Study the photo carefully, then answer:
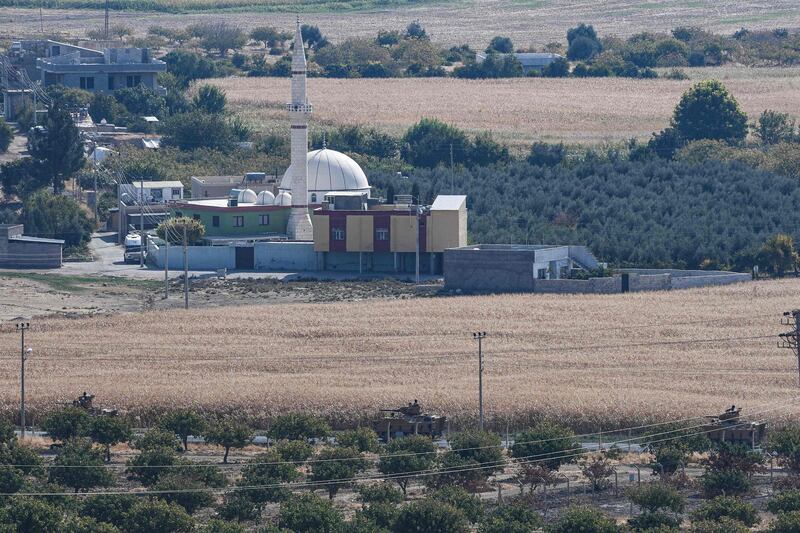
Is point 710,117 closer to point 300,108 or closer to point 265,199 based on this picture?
point 300,108

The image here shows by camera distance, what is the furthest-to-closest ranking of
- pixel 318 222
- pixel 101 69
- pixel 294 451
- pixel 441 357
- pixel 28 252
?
1. pixel 101 69
2. pixel 28 252
3. pixel 318 222
4. pixel 441 357
5. pixel 294 451

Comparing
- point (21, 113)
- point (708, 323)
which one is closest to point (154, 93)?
point (21, 113)

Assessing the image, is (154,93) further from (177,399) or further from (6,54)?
(177,399)

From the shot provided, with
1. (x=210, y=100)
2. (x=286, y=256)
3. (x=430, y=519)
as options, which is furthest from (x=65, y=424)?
(x=210, y=100)

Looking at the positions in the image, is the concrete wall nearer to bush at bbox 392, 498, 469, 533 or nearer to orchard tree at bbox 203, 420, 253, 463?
orchard tree at bbox 203, 420, 253, 463

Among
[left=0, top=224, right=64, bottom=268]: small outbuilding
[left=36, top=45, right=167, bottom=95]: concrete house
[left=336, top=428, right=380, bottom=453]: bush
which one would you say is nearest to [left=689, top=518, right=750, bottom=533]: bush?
[left=336, top=428, right=380, bottom=453]: bush

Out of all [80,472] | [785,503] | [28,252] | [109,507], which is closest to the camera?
[785,503]
